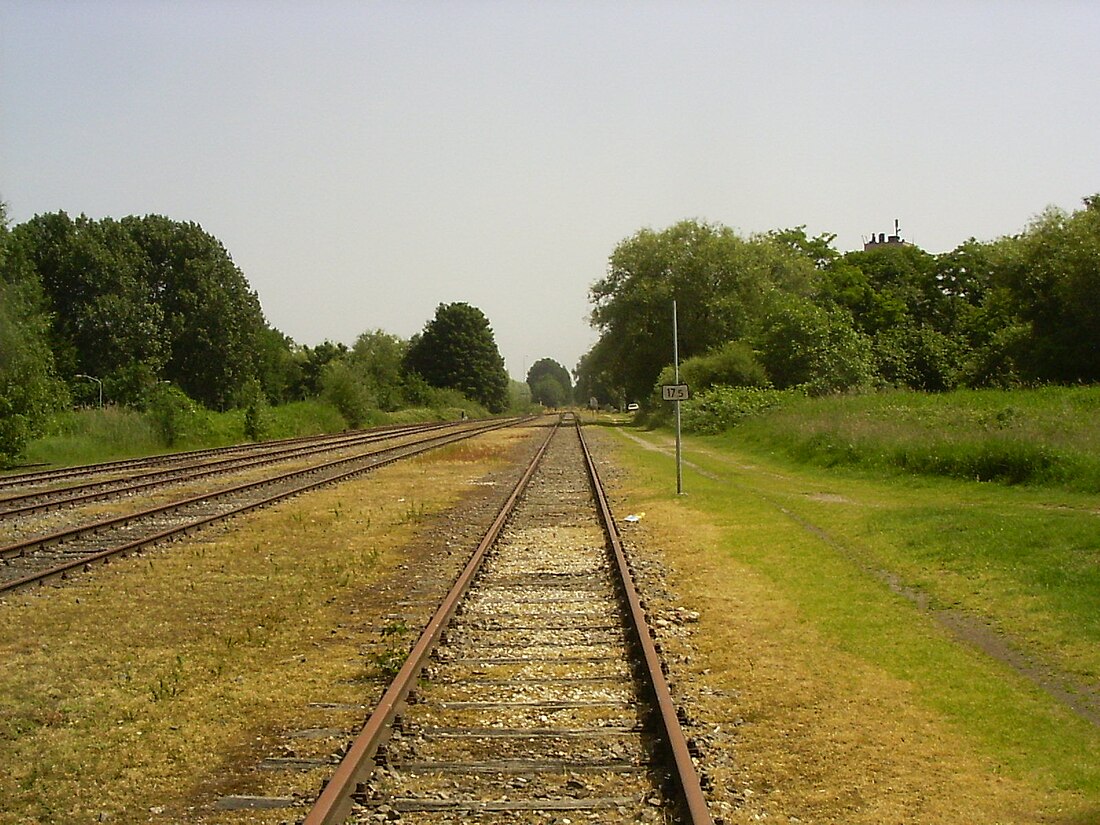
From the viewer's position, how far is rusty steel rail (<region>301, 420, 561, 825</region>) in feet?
15.4

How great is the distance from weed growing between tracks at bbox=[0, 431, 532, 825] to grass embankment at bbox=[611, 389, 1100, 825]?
8.88 feet

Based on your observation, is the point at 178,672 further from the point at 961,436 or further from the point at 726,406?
the point at 726,406

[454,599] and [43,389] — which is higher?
[43,389]

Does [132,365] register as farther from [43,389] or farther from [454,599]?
[454,599]

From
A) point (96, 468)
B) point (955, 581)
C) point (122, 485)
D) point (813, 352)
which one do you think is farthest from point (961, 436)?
point (813, 352)

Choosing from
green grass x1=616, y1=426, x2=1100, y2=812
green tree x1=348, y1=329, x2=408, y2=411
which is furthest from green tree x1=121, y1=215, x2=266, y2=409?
green grass x1=616, y1=426, x2=1100, y2=812

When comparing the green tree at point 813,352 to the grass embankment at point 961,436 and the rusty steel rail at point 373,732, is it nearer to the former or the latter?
the grass embankment at point 961,436

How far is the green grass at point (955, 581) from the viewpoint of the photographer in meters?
6.23

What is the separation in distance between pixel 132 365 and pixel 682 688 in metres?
63.3

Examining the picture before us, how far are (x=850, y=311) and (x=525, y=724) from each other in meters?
66.3

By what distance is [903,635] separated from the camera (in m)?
8.55

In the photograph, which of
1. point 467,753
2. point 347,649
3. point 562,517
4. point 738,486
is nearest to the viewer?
point 467,753

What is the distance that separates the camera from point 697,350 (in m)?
64.4

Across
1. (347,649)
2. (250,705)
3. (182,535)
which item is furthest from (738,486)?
(250,705)
